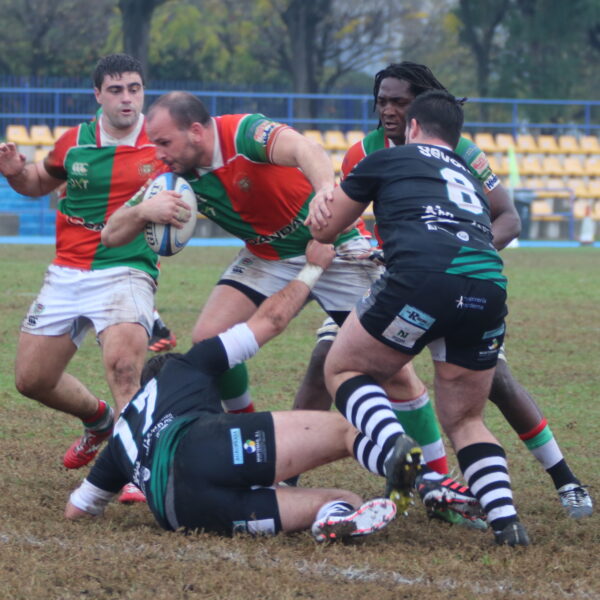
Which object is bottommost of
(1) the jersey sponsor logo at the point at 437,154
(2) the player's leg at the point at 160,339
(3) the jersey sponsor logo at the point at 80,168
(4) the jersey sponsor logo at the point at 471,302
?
(2) the player's leg at the point at 160,339

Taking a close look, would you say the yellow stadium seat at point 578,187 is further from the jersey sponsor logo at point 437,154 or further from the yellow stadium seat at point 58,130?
the jersey sponsor logo at point 437,154

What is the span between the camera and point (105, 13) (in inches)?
1727

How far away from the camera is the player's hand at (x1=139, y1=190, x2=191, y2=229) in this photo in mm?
5059

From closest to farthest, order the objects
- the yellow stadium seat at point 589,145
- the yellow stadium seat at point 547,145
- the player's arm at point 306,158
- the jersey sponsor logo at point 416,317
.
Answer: the jersey sponsor logo at point 416,317
the player's arm at point 306,158
the yellow stadium seat at point 547,145
the yellow stadium seat at point 589,145

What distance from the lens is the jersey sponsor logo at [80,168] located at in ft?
19.0

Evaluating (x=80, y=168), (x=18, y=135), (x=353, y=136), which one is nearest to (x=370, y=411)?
(x=80, y=168)

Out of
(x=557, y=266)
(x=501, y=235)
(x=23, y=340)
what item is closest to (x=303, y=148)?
(x=501, y=235)

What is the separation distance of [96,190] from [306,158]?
131cm

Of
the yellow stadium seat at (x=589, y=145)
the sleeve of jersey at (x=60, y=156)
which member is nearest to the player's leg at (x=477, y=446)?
the sleeve of jersey at (x=60, y=156)

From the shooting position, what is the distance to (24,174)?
236 inches

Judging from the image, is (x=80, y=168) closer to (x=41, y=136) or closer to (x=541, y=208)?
(x=41, y=136)

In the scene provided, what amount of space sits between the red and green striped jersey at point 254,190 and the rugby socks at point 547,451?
1.35 m

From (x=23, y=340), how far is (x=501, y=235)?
239cm

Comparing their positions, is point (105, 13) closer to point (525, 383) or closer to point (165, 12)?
point (165, 12)
